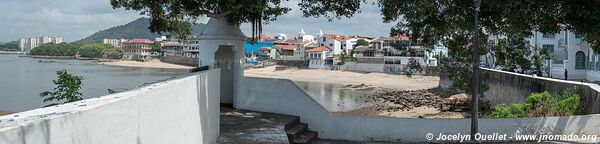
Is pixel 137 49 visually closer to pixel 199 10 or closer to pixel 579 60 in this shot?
pixel 579 60

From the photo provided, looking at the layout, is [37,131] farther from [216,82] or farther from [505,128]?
[505,128]

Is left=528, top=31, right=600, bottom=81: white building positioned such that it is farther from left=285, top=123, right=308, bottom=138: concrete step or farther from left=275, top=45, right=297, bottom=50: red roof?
left=275, top=45, right=297, bottom=50: red roof

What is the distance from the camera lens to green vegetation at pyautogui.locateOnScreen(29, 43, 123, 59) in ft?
490

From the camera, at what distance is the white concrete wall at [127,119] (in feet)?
8.34

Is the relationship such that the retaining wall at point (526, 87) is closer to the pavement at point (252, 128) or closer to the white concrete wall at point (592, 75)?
the pavement at point (252, 128)

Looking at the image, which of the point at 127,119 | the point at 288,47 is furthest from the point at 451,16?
the point at 288,47

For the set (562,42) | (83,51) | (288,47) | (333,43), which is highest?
(333,43)

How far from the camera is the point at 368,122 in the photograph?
11.0 m

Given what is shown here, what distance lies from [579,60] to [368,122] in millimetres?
37255

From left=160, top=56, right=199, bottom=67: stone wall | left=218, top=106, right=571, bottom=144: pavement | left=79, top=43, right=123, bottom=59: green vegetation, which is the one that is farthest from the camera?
left=79, top=43, right=123, bottom=59: green vegetation

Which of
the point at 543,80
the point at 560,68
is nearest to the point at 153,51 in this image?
the point at 560,68

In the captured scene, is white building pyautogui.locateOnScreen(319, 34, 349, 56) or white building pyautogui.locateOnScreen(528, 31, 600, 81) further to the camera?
white building pyautogui.locateOnScreen(319, 34, 349, 56)

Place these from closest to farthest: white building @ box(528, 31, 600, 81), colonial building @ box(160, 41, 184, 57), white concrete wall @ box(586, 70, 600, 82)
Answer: white concrete wall @ box(586, 70, 600, 82) < white building @ box(528, 31, 600, 81) < colonial building @ box(160, 41, 184, 57)

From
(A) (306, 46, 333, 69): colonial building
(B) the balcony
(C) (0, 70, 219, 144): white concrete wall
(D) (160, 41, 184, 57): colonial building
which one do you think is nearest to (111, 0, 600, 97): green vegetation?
(C) (0, 70, 219, 144): white concrete wall
